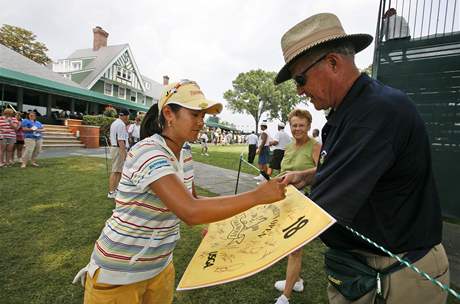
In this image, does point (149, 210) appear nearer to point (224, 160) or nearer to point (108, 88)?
point (224, 160)

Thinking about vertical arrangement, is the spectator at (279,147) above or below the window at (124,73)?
below

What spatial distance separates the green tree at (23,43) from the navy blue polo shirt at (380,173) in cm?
4929

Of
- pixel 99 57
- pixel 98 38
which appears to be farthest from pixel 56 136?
pixel 98 38

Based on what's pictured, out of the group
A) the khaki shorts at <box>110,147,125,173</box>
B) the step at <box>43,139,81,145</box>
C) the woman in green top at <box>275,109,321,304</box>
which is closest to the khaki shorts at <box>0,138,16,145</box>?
the khaki shorts at <box>110,147,125,173</box>

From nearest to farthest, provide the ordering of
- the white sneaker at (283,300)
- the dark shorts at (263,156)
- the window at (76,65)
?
the white sneaker at (283,300), the dark shorts at (263,156), the window at (76,65)

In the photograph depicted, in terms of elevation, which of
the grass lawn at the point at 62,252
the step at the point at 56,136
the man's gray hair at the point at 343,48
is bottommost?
the grass lawn at the point at 62,252

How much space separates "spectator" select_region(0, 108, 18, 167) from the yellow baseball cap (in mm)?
11409

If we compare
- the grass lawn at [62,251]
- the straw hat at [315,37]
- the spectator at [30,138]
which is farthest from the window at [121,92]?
the straw hat at [315,37]

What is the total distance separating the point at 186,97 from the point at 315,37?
746 mm

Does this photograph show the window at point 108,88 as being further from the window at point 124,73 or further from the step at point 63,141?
the step at point 63,141

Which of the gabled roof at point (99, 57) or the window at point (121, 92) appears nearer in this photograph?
the gabled roof at point (99, 57)

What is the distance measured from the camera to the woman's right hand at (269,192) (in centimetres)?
122

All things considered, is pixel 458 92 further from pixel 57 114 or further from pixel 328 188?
pixel 57 114

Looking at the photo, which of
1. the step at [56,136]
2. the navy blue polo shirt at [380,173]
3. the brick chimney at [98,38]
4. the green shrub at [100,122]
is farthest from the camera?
the brick chimney at [98,38]
